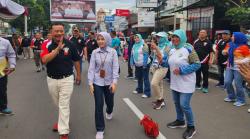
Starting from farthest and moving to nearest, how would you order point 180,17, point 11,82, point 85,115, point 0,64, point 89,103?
point 180,17 < point 11,82 < point 89,103 < point 85,115 < point 0,64

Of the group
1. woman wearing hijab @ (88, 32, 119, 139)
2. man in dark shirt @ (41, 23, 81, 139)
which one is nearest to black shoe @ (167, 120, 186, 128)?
woman wearing hijab @ (88, 32, 119, 139)

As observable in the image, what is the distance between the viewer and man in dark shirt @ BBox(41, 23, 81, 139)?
5.21 metres

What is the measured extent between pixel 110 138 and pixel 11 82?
7943 millimetres

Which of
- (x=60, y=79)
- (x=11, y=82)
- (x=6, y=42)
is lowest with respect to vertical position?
(x=11, y=82)

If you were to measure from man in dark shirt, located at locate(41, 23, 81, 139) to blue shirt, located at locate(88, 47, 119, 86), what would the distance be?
14.1 inches

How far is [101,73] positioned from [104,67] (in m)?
0.12

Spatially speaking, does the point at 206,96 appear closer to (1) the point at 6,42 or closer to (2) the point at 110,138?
(2) the point at 110,138

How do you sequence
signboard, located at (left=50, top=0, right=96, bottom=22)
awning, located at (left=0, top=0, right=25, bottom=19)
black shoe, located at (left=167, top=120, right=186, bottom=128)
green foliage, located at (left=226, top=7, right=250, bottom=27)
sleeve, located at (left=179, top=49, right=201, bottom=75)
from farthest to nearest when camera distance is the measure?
signboard, located at (left=50, top=0, right=96, bottom=22) → green foliage, located at (left=226, top=7, right=250, bottom=27) → awning, located at (left=0, top=0, right=25, bottom=19) → black shoe, located at (left=167, top=120, right=186, bottom=128) → sleeve, located at (left=179, top=49, right=201, bottom=75)

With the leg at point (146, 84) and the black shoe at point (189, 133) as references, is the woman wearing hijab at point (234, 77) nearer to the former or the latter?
the leg at point (146, 84)

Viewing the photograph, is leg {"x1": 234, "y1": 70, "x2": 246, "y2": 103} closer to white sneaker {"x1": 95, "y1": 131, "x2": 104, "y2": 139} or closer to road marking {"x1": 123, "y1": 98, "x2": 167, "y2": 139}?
road marking {"x1": 123, "y1": 98, "x2": 167, "y2": 139}

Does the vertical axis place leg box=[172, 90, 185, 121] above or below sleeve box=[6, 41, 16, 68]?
below

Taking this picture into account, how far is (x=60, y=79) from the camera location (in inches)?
210

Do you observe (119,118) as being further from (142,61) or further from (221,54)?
(221,54)

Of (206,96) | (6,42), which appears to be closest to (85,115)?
(6,42)
